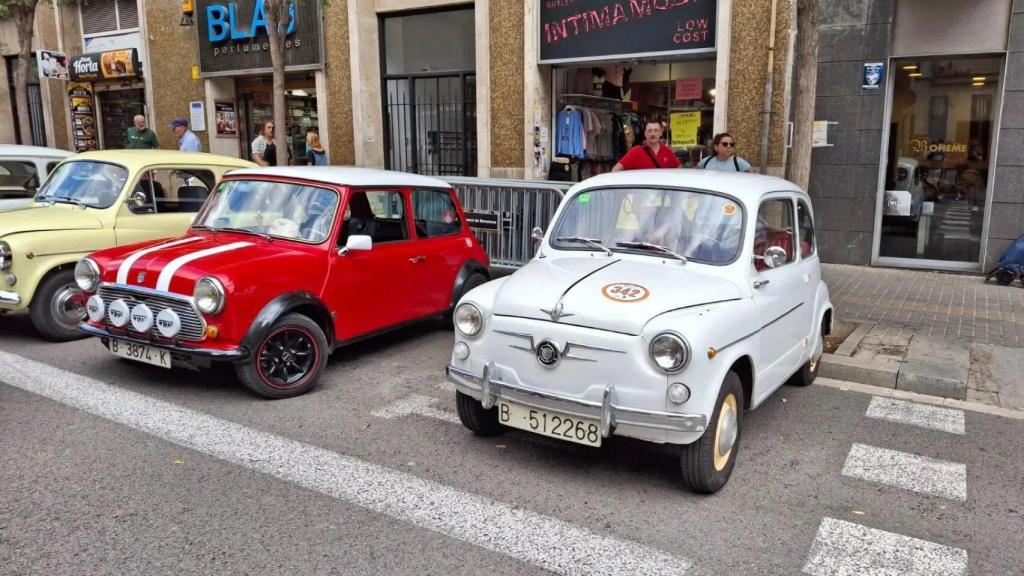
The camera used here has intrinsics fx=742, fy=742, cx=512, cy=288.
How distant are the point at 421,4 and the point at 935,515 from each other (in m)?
12.4

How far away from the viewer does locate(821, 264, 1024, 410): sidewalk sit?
18.6 feet

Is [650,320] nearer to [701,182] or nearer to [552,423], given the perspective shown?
[552,423]

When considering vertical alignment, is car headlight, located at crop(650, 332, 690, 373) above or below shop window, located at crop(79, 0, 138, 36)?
below

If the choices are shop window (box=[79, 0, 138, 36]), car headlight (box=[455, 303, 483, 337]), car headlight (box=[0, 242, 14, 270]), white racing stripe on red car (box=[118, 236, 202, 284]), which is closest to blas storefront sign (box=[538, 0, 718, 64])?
white racing stripe on red car (box=[118, 236, 202, 284])

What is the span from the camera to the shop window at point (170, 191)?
7242 mm

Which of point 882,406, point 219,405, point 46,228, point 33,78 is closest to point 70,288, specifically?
point 46,228

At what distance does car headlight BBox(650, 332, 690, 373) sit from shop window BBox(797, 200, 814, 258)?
2.05 meters

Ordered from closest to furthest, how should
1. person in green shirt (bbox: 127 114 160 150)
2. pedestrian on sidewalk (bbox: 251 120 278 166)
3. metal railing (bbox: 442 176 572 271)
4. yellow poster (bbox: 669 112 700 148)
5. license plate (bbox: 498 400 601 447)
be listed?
1. license plate (bbox: 498 400 601 447)
2. metal railing (bbox: 442 176 572 271)
3. yellow poster (bbox: 669 112 700 148)
4. pedestrian on sidewalk (bbox: 251 120 278 166)
5. person in green shirt (bbox: 127 114 160 150)

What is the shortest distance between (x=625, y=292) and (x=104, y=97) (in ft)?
63.0

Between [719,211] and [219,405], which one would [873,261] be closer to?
[719,211]

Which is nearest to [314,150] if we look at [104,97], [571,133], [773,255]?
[571,133]

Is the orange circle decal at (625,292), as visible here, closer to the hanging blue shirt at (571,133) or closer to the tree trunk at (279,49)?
the tree trunk at (279,49)

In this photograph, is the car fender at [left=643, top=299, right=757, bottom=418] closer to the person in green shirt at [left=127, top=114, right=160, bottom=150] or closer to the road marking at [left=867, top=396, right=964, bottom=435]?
the road marking at [left=867, top=396, right=964, bottom=435]

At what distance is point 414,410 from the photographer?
16.7 ft
